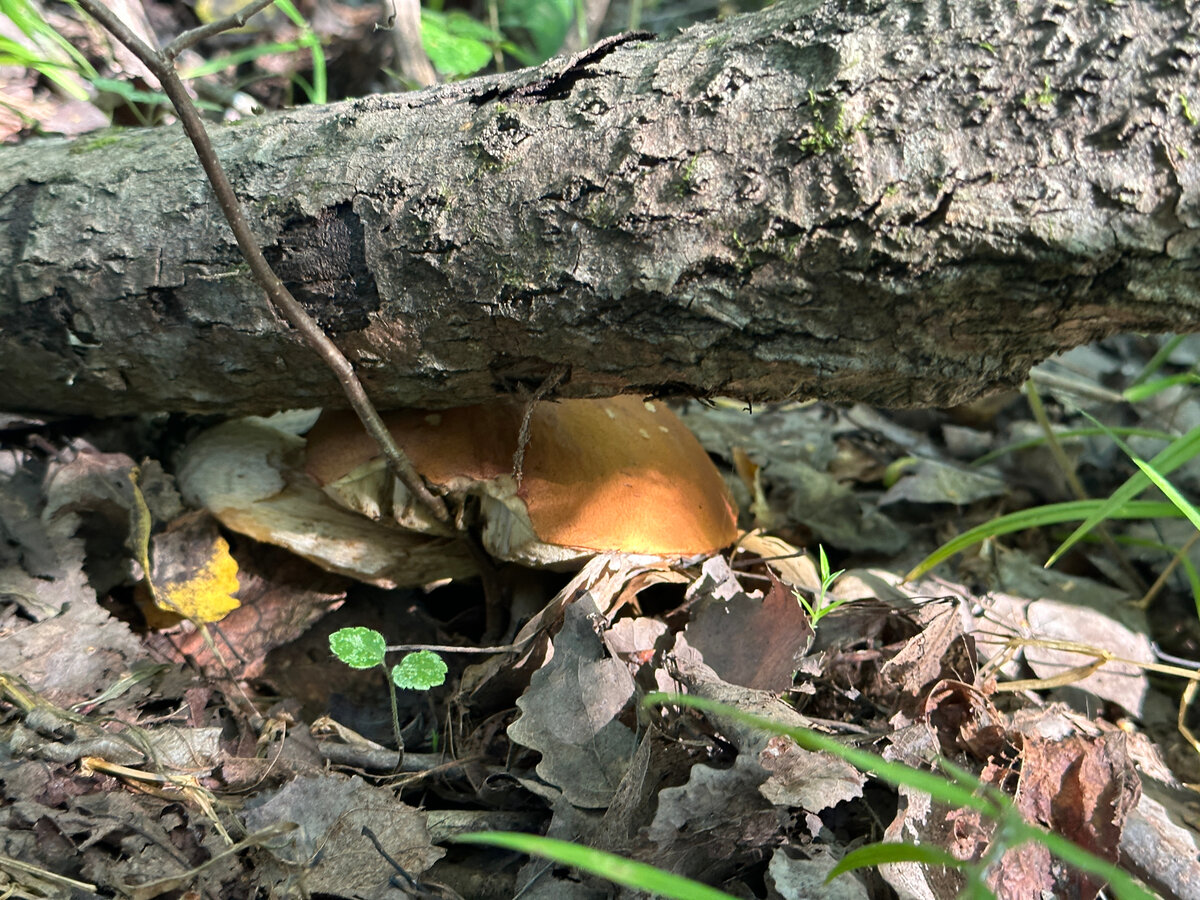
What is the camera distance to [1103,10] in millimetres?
1202

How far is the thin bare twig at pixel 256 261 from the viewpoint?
1.29 metres

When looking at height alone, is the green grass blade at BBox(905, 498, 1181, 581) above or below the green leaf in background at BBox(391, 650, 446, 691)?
below

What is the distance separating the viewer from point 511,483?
6.32 feet

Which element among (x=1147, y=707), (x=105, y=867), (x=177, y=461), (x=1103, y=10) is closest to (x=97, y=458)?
(x=177, y=461)

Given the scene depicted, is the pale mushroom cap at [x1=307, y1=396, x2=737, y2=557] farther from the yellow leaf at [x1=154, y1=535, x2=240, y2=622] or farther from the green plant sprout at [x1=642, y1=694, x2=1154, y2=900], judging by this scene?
the green plant sprout at [x1=642, y1=694, x2=1154, y2=900]

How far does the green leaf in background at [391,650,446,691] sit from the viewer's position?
5.32ft

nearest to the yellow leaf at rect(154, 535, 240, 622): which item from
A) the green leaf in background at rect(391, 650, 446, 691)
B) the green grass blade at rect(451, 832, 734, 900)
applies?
the green leaf in background at rect(391, 650, 446, 691)

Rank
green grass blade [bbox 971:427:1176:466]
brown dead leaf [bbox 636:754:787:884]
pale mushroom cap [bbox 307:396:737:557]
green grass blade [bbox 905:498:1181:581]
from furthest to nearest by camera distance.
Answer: green grass blade [bbox 971:427:1176:466] < green grass blade [bbox 905:498:1181:581] < pale mushroom cap [bbox 307:396:737:557] < brown dead leaf [bbox 636:754:787:884]

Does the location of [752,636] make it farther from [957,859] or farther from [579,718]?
[957,859]

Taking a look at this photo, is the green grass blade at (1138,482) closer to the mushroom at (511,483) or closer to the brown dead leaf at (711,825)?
the mushroom at (511,483)

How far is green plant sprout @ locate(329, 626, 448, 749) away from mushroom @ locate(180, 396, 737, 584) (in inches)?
15.2

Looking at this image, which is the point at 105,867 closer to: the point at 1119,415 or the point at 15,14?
the point at 15,14

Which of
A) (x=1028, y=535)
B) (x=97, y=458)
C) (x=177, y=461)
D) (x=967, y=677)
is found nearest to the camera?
(x=967, y=677)

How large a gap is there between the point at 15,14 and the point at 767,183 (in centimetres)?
253
